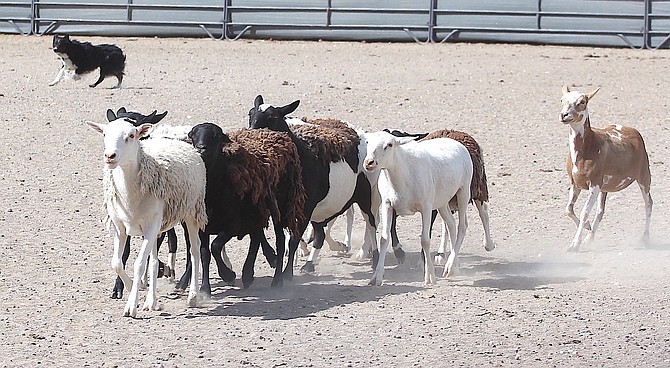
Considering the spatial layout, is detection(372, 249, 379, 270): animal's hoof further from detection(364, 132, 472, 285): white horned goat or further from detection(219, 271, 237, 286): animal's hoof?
detection(219, 271, 237, 286): animal's hoof

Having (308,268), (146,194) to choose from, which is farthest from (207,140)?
(308,268)

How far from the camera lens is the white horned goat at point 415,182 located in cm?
980

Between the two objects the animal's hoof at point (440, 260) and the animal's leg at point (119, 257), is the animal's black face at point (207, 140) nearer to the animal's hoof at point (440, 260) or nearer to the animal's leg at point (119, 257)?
the animal's leg at point (119, 257)

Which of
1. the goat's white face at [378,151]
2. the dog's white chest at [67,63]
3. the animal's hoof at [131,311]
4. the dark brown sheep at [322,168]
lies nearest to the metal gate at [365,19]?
the dog's white chest at [67,63]

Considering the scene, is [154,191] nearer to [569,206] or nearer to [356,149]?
[356,149]

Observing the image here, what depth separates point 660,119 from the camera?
1745 cm

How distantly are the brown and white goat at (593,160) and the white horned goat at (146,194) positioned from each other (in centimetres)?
407

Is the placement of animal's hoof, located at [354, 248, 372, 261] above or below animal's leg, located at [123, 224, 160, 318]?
below

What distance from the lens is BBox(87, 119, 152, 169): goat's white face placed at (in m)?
8.32

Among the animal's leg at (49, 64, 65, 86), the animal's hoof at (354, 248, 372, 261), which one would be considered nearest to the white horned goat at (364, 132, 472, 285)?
the animal's hoof at (354, 248, 372, 261)

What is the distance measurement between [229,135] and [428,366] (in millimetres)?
3359

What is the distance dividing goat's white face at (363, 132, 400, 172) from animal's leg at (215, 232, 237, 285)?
4.06 feet

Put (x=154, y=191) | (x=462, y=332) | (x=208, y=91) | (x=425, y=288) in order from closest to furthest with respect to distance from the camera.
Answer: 1. (x=462, y=332)
2. (x=154, y=191)
3. (x=425, y=288)
4. (x=208, y=91)

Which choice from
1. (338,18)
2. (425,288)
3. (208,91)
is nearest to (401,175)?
(425,288)
